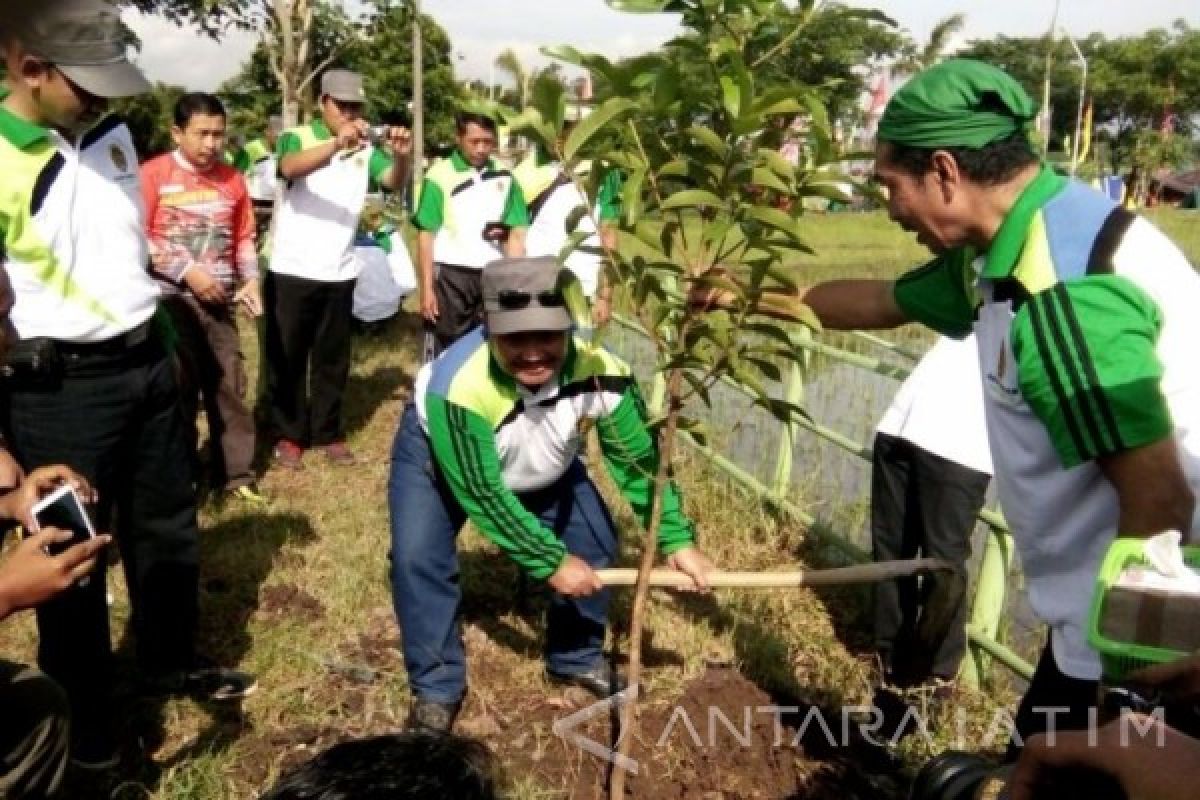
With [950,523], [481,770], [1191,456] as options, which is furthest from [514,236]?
[481,770]

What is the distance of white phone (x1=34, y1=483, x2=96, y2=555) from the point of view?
6.86 ft

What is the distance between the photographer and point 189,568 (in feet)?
10.5

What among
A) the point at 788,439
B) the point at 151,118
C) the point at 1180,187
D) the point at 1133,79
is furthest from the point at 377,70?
the point at 1180,187

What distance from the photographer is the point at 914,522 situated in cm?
342

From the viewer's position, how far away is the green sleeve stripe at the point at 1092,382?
1.53 m

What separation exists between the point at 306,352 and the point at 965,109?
14.1 ft

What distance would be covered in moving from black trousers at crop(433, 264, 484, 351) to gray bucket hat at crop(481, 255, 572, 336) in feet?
10.2

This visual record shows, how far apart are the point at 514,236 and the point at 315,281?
115cm

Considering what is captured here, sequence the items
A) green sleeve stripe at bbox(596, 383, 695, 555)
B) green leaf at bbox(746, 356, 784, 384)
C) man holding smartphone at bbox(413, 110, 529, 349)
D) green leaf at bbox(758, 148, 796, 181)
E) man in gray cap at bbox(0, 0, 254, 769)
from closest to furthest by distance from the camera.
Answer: green leaf at bbox(758, 148, 796, 181)
green leaf at bbox(746, 356, 784, 384)
man in gray cap at bbox(0, 0, 254, 769)
green sleeve stripe at bbox(596, 383, 695, 555)
man holding smartphone at bbox(413, 110, 529, 349)

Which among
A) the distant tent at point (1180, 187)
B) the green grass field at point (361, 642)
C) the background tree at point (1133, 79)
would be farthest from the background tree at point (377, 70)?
the distant tent at point (1180, 187)

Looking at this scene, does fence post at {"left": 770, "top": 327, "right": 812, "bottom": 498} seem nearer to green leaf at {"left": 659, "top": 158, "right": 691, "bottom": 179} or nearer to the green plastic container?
green leaf at {"left": 659, "top": 158, "right": 691, "bottom": 179}

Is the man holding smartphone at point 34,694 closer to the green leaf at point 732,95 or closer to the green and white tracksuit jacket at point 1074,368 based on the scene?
the green leaf at point 732,95

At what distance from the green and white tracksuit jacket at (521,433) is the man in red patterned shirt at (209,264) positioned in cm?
208

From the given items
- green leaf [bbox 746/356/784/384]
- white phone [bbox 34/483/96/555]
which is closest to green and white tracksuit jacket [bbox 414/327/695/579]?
green leaf [bbox 746/356/784/384]
